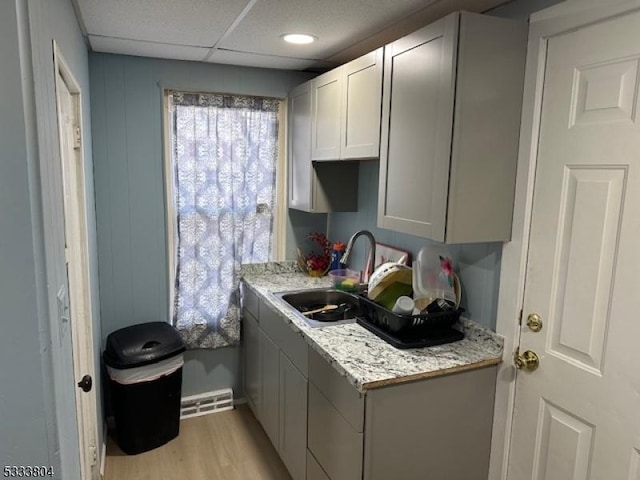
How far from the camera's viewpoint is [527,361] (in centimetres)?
169

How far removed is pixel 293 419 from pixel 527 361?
3.80 feet

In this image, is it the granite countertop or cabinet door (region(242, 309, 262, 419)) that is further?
cabinet door (region(242, 309, 262, 419))

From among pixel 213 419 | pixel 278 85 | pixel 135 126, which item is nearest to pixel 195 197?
pixel 135 126

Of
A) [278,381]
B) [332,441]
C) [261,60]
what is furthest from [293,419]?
[261,60]

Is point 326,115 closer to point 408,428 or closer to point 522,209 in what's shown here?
point 522,209

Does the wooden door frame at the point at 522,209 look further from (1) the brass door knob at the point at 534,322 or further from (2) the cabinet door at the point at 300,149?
(2) the cabinet door at the point at 300,149

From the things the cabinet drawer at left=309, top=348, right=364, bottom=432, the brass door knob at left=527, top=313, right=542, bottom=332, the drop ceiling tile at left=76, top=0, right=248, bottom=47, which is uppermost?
the drop ceiling tile at left=76, top=0, right=248, bottom=47

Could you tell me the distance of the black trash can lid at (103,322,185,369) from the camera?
250cm

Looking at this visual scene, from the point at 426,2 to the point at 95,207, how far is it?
2.09 meters

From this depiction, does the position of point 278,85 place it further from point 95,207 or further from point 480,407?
point 480,407

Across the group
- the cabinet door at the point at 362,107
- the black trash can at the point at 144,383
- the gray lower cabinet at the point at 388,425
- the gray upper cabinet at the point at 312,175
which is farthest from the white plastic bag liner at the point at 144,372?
the cabinet door at the point at 362,107

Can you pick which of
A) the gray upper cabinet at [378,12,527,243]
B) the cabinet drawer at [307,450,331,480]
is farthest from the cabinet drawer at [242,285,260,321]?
the gray upper cabinet at [378,12,527,243]

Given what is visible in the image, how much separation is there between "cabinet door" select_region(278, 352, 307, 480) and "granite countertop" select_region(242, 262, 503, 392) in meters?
0.27

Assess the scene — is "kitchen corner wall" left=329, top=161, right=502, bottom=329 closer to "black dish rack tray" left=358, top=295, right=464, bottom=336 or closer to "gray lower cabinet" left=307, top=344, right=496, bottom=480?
"black dish rack tray" left=358, top=295, right=464, bottom=336
